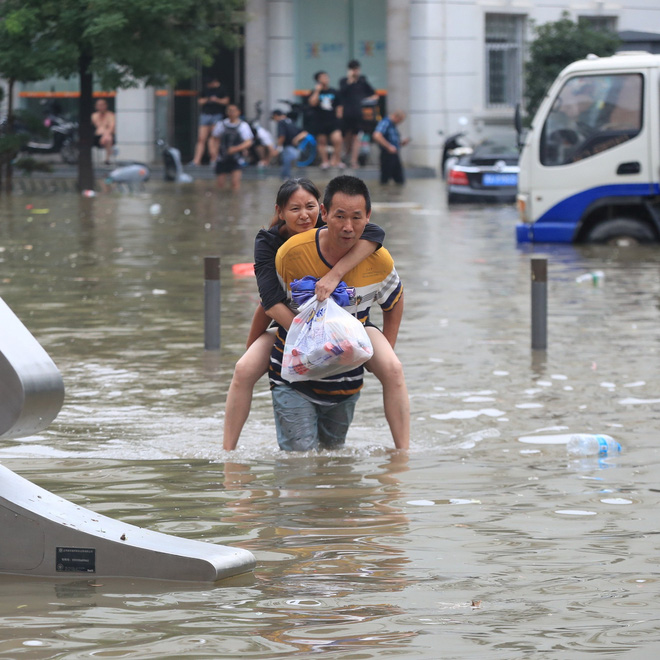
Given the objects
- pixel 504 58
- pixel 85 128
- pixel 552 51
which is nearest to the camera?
pixel 85 128

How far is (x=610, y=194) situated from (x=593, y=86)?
4.38 ft

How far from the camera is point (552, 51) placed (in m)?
39.2

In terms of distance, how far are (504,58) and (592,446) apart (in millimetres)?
36393

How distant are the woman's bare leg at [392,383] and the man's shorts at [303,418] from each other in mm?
150

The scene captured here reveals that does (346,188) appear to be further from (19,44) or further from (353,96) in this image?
(353,96)

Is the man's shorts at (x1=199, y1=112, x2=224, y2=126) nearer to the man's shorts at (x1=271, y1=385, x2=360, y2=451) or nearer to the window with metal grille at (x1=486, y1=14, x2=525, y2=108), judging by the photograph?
the window with metal grille at (x1=486, y1=14, x2=525, y2=108)

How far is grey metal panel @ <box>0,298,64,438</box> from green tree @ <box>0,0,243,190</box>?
923 inches

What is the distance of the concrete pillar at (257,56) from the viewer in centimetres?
4238

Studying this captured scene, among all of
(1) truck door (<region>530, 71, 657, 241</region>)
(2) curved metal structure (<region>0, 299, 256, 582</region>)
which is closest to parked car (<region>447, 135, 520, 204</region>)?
(1) truck door (<region>530, 71, 657, 241</region>)

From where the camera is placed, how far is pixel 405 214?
25609 mm

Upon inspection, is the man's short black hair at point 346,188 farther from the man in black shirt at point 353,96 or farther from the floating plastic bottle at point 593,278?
the man in black shirt at point 353,96

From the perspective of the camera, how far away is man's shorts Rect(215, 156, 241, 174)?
108 ft

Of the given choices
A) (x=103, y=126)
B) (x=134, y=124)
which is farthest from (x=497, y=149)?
(x=134, y=124)

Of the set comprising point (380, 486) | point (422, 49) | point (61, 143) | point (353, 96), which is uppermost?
point (422, 49)
